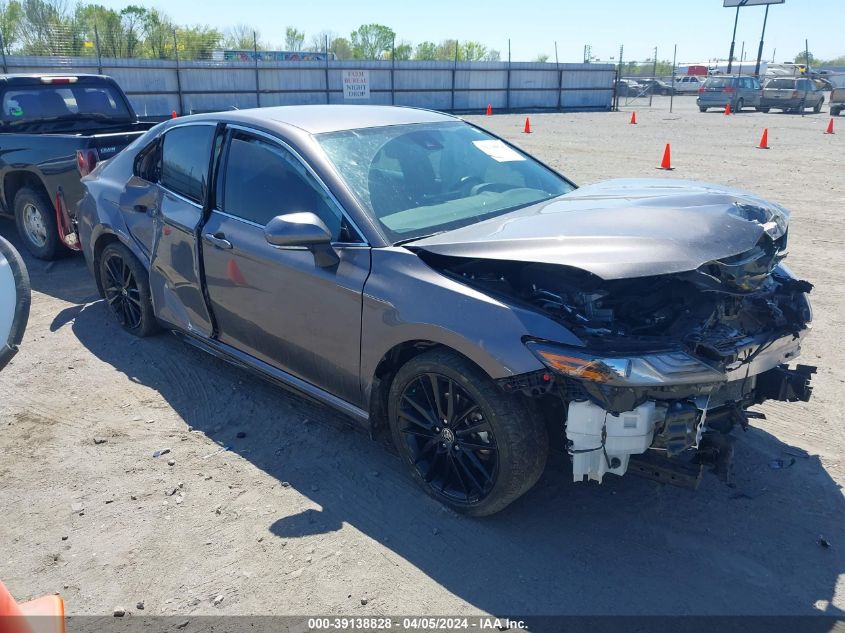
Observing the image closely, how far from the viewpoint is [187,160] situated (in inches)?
183

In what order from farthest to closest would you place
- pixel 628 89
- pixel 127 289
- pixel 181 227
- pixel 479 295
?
1. pixel 628 89
2. pixel 127 289
3. pixel 181 227
4. pixel 479 295

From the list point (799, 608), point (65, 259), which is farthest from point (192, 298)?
point (65, 259)

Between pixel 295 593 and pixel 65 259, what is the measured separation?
20.6 ft

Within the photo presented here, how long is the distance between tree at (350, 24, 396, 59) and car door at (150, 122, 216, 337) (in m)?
65.5

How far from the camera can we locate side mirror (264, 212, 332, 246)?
3.32 metres

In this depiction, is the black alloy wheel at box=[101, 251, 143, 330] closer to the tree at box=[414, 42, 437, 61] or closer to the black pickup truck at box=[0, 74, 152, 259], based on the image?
the black pickup truck at box=[0, 74, 152, 259]

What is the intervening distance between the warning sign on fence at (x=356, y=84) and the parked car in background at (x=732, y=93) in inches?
653

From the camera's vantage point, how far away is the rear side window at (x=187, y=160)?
4.46m

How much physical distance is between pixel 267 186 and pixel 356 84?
29058mm

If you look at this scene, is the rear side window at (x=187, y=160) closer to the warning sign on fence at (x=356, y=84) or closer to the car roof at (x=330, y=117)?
the car roof at (x=330, y=117)

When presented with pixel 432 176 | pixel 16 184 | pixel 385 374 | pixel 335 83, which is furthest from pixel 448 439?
pixel 335 83

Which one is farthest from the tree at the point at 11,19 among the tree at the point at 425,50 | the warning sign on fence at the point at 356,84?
the tree at the point at 425,50

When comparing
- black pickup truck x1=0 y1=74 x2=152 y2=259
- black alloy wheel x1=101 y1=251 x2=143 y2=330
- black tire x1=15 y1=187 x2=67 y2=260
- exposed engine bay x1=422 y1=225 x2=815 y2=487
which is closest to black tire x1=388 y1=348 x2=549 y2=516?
exposed engine bay x1=422 y1=225 x2=815 y2=487

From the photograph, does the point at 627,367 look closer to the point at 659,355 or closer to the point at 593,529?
the point at 659,355
